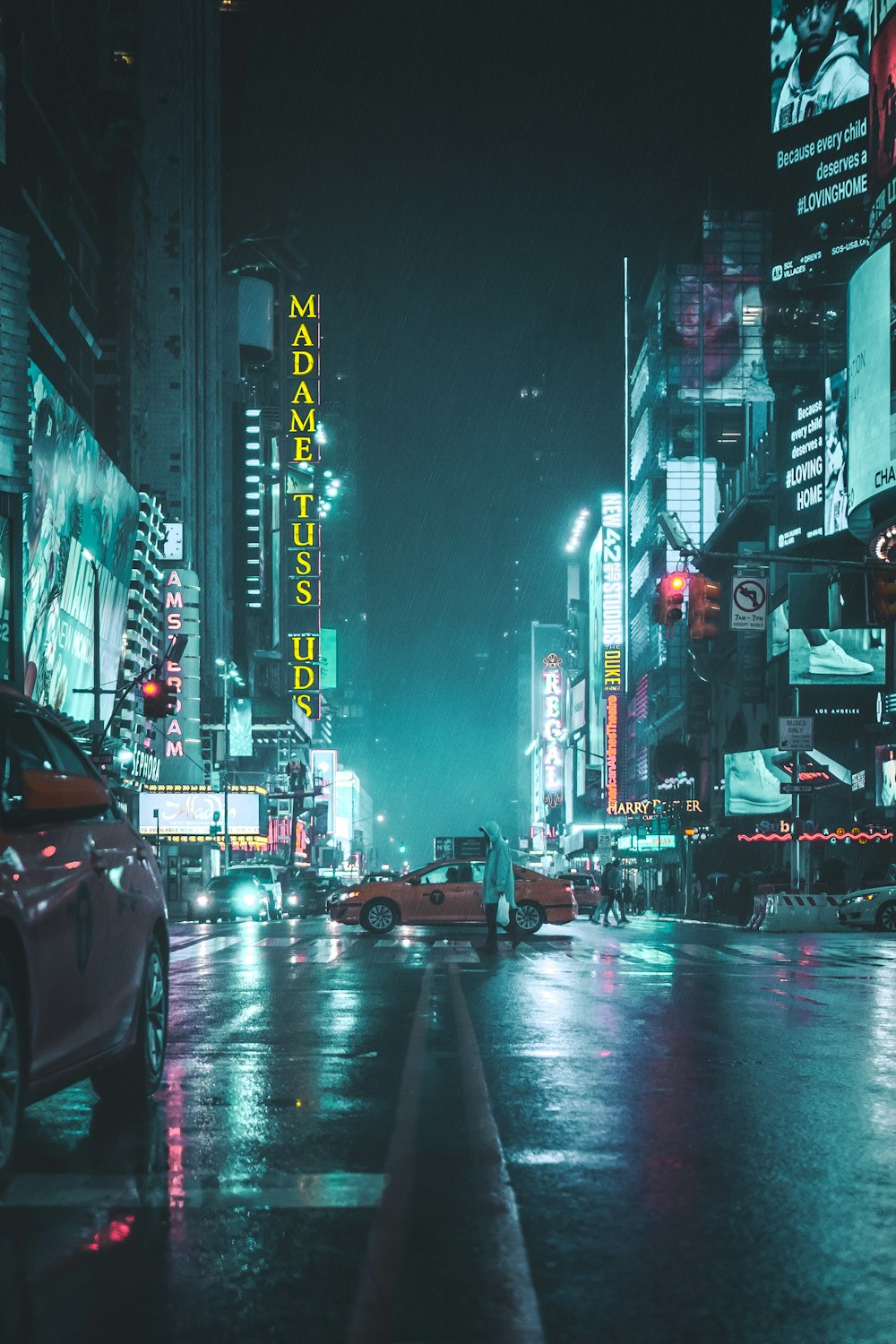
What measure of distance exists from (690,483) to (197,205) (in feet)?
113

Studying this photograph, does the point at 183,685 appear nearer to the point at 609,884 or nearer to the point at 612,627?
the point at 609,884

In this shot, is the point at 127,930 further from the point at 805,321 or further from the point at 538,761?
the point at 538,761

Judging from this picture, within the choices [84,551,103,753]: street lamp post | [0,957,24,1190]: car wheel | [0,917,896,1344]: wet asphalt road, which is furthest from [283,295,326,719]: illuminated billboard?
[0,957,24,1190]: car wheel

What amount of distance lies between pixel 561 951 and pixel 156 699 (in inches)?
444

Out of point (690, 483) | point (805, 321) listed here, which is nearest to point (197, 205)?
point (690, 483)

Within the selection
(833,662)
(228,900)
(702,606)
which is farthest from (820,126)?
(702,606)

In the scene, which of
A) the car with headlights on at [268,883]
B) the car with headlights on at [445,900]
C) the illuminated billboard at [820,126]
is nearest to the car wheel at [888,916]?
the car with headlights on at [445,900]

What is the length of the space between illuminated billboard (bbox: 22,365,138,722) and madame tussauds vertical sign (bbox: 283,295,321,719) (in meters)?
53.1

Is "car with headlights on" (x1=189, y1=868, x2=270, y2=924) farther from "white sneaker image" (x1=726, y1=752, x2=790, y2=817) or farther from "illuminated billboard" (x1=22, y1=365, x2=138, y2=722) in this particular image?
"white sneaker image" (x1=726, y1=752, x2=790, y2=817)

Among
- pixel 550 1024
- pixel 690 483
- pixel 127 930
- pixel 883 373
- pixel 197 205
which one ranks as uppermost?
pixel 197 205

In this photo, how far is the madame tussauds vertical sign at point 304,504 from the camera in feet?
359

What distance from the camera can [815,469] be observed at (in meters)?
64.9

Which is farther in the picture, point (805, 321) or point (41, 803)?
point (805, 321)

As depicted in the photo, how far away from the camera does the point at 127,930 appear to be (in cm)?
763
